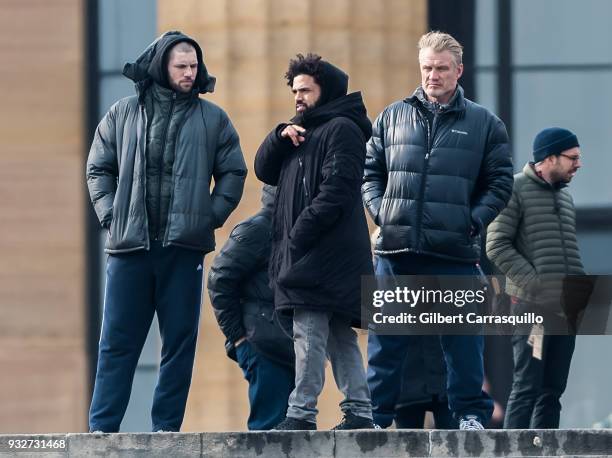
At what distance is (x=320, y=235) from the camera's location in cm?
1023

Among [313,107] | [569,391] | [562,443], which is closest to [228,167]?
[313,107]

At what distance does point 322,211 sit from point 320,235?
13 cm

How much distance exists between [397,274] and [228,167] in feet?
3.19

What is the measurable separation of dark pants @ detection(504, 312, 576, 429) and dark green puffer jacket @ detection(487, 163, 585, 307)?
0.24 m

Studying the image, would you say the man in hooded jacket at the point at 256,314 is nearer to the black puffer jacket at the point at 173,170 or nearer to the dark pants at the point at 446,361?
the black puffer jacket at the point at 173,170

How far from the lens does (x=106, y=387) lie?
10.4 meters

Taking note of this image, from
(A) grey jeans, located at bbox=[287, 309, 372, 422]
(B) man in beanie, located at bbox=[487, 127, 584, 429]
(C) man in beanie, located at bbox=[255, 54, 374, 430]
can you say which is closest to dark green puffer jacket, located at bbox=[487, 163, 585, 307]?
(B) man in beanie, located at bbox=[487, 127, 584, 429]

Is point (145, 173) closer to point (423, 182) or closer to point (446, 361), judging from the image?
point (423, 182)

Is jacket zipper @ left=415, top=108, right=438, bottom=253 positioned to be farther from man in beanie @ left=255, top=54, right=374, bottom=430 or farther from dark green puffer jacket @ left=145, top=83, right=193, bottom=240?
dark green puffer jacket @ left=145, top=83, right=193, bottom=240

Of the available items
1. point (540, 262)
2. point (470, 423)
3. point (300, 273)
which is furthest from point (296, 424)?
point (540, 262)

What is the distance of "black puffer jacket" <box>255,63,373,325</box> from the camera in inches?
400

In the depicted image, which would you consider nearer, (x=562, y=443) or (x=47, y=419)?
(x=562, y=443)

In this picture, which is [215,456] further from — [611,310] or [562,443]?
Answer: [611,310]

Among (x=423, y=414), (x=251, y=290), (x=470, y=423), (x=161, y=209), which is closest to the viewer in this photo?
(x=470, y=423)
